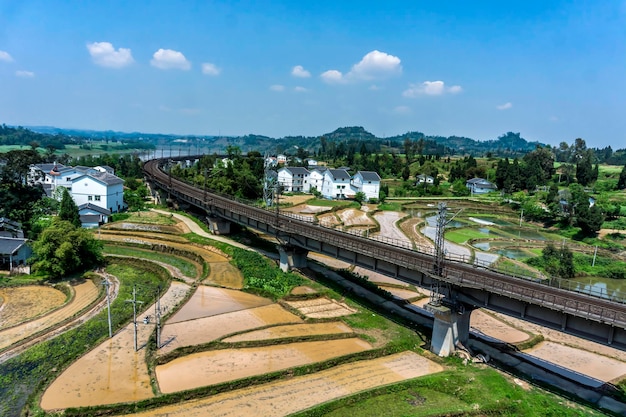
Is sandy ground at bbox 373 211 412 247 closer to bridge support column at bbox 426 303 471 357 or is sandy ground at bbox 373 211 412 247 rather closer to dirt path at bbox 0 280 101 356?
bridge support column at bbox 426 303 471 357

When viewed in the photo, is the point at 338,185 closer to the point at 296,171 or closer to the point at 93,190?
the point at 296,171

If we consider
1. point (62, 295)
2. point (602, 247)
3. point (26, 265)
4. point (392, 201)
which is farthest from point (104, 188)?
point (602, 247)

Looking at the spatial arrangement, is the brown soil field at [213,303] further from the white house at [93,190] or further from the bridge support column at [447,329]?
the white house at [93,190]

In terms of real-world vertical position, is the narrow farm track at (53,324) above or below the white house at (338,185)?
below

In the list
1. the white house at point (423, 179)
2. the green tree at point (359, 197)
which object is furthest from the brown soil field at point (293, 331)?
the white house at point (423, 179)

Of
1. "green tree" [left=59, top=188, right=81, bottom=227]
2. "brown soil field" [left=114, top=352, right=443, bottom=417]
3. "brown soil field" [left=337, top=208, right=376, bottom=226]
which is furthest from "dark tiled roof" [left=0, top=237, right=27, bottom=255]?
"brown soil field" [left=337, top=208, right=376, bottom=226]

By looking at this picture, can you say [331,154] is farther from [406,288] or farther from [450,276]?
[450,276]
